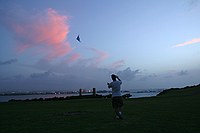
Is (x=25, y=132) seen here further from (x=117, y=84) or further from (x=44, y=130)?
(x=117, y=84)

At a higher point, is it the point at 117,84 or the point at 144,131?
the point at 117,84

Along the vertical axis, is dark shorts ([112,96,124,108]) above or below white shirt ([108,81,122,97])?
below

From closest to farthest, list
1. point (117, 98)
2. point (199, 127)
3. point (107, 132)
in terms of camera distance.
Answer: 1. point (107, 132)
2. point (199, 127)
3. point (117, 98)

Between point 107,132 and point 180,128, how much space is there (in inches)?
115

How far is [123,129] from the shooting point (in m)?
11.3

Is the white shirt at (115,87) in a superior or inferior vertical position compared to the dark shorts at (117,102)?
superior

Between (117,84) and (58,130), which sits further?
(117,84)

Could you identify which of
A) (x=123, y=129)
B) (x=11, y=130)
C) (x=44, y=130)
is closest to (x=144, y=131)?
(x=123, y=129)

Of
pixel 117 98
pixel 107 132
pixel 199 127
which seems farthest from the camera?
pixel 117 98

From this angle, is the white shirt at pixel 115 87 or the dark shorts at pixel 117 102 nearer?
the dark shorts at pixel 117 102

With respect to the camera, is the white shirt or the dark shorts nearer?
the dark shorts

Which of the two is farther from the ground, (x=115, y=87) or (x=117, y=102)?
(x=115, y=87)

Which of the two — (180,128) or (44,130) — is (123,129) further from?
(44,130)

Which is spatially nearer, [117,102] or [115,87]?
[117,102]
